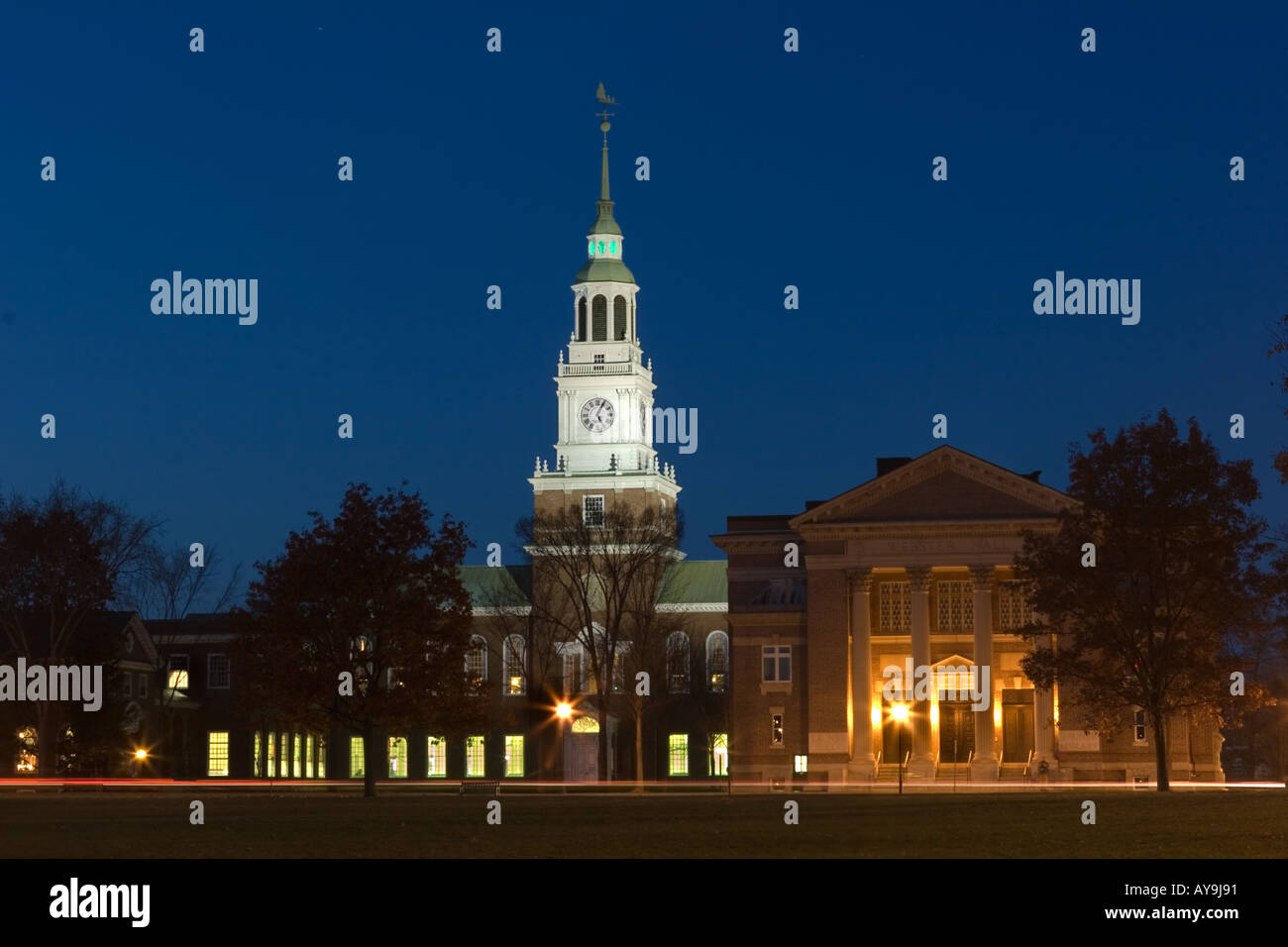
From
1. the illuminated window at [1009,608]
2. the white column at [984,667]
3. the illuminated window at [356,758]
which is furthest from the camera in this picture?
the illuminated window at [356,758]

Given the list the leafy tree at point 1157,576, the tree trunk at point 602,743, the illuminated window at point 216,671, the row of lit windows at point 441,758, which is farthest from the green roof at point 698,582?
the leafy tree at point 1157,576

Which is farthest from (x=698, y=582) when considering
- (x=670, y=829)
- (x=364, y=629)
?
(x=670, y=829)

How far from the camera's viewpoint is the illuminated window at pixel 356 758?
382 feet

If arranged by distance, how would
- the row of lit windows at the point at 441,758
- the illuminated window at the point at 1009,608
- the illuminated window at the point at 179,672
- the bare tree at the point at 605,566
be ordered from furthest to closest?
the row of lit windows at the point at 441,758 → the illuminated window at the point at 179,672 → the bare tree at the point at 605,566 → the illuminated window at the point at 1009,608

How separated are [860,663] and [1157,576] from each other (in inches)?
1026

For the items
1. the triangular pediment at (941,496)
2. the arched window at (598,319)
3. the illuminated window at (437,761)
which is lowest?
the illuminated window at (437,761)

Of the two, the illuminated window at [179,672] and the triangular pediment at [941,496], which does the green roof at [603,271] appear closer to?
the illuminated window at [179,672]

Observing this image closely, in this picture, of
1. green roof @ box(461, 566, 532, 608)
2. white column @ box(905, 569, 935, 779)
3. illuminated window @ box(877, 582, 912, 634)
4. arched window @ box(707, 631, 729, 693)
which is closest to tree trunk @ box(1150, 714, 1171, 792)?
white column @ box(905, 569, 935, 779)

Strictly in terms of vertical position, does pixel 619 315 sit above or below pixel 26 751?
above

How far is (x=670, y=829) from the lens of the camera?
3944 cm

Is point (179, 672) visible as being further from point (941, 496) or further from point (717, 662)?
point (941, 496)

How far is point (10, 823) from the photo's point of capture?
43.8 meters

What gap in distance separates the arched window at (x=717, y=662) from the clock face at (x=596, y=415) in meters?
17.0
